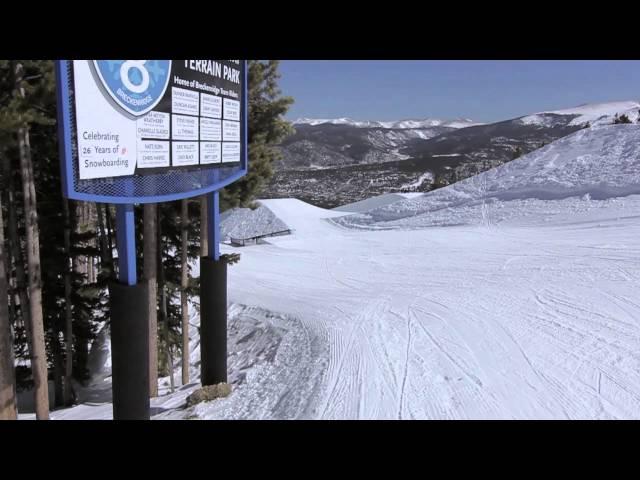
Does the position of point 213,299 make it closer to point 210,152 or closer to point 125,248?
point 210,152

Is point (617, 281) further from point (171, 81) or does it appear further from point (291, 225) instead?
point (291, 225)

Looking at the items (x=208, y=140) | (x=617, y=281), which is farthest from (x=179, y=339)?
(x=617, y=281)

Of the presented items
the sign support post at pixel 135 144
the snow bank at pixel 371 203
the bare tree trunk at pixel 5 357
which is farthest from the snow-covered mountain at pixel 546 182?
the bare tree trunk at pixel 5 357

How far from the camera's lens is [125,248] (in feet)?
16.9

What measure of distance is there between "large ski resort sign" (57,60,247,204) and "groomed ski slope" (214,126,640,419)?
3861 millimetres

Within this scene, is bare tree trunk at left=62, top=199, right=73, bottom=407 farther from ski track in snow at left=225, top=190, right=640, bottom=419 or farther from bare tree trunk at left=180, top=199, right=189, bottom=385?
ski track in snow at left=225, top=190, right=640, bottom=419

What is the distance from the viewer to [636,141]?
1244 inches

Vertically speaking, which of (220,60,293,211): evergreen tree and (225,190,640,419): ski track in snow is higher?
(220,60,293,211): evergreen tree

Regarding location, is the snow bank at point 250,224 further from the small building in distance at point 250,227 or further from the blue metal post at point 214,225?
the blue metal post at point 214,225

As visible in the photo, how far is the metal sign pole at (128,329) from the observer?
5.10 meters

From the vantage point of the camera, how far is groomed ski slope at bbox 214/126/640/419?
264 inches

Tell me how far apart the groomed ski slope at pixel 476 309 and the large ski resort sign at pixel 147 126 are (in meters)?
3.86

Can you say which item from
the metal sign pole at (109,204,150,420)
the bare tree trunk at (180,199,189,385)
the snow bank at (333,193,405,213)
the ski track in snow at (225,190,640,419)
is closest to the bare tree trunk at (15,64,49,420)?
the bare tree trunk at (180,199,189,385)
